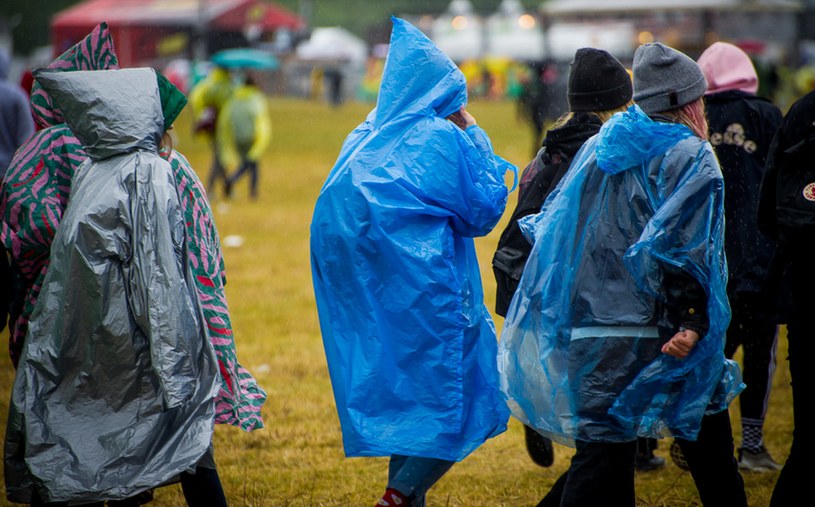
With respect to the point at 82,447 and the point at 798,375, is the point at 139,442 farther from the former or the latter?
the point at 798,375

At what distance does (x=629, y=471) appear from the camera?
3.27 m

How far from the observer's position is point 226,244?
1129 cm

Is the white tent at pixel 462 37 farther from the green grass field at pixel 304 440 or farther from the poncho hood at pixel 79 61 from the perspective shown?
the poncho hood at pixel 79 61

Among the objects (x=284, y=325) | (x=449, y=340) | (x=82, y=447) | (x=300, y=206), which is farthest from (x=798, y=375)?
(x=300, y=206)

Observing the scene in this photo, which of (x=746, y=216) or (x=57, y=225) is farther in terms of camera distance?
(x=746, y=216)

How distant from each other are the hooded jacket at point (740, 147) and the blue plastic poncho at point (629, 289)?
1287mm

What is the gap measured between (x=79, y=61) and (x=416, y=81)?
4.55ft

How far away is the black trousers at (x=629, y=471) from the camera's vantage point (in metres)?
3.22

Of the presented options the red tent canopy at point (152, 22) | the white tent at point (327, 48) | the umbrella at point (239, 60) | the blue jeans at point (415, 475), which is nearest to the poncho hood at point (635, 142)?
the blue jeans at point (415, 475)

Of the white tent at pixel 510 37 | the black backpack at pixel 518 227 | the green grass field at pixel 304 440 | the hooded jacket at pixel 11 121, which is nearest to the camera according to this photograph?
the black backpack at pixel 518 227

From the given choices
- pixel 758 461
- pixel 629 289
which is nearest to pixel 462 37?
pixel 758 461

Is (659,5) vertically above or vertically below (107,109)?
below

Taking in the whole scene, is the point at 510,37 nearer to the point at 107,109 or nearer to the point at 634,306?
the point at 107,109

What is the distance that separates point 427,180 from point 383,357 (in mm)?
641
